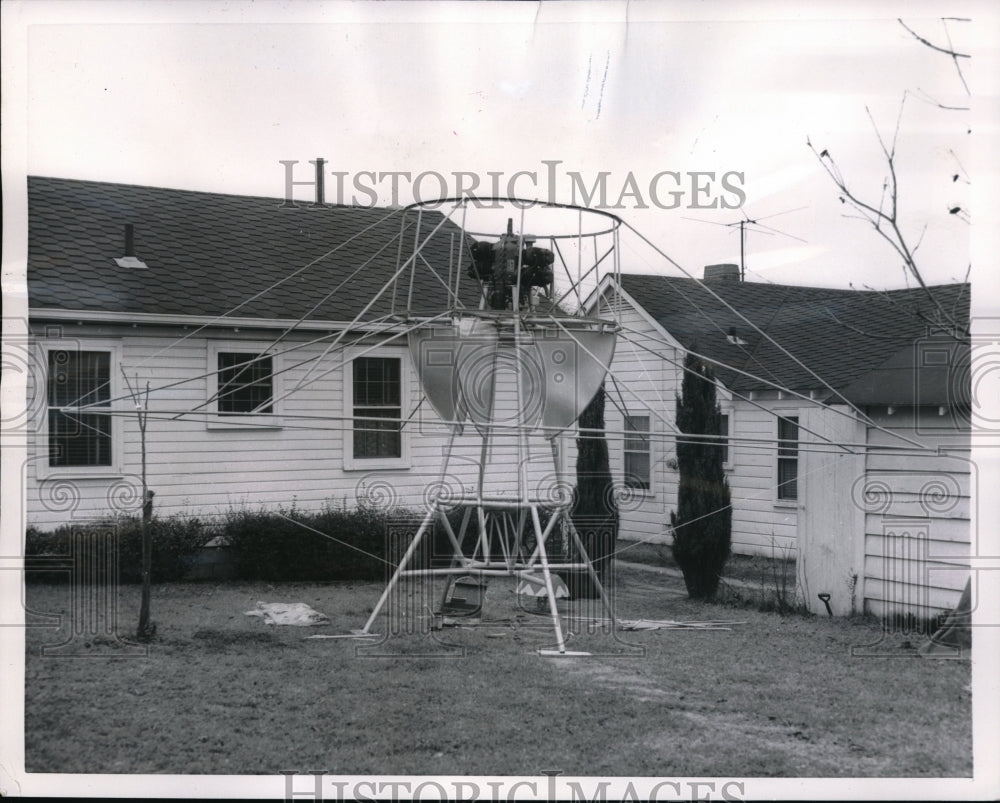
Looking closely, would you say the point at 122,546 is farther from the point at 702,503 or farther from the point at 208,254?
the point at 702,503

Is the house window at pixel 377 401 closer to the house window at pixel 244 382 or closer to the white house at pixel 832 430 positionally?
the house window at pixel 244 382

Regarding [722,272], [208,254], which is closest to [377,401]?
[208,254]

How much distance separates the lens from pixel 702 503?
7.85 metres

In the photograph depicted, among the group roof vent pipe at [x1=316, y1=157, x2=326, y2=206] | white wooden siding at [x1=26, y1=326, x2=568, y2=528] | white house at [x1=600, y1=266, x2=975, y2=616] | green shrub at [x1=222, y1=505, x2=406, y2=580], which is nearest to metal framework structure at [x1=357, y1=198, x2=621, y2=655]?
white house at [x1=600, y1=266, x2=975, y2=616]

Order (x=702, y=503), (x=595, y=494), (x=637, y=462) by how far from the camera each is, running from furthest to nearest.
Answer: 1. (x=637, y=462)
2. (x=595, y=494)
3. (x=702, y=503)

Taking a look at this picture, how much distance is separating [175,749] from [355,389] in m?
4.20

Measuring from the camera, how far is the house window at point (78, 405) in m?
6.77

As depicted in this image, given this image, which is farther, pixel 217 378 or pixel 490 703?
pixel 217 378

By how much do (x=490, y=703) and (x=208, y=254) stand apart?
493cm

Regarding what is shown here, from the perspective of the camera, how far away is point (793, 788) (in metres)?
4.65

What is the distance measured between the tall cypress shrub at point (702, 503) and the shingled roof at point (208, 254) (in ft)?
8.35

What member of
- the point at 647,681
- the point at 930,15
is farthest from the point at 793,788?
the point at 930,15

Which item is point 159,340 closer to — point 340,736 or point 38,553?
point 38,553

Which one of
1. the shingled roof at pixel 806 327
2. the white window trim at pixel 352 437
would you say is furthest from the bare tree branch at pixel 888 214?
the white window trim at pixel 352 437
